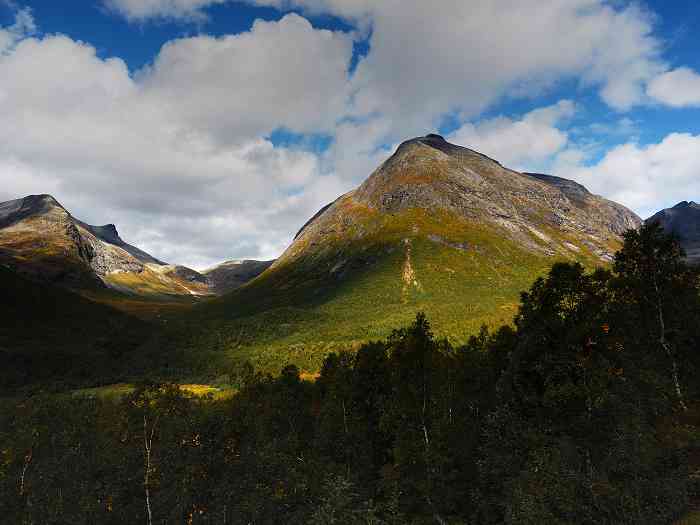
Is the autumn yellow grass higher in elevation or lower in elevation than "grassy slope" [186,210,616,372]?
lower

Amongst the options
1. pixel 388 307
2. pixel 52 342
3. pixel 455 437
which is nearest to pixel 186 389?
pixel 455 437

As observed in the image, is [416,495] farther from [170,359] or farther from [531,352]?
[170,359]

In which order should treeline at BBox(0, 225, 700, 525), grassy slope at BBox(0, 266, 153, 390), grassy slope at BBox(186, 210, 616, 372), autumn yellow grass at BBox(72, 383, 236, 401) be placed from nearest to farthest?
treeline at BBox(0, 225, 700, 525), autumn yellow grass at BBox(72, 383, 236, 401), grassy slope at BBox(0, 266, 153, 390), grassy slope at BBox(186, 210, 616, 372)

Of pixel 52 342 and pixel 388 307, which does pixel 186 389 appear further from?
pixel 52 342

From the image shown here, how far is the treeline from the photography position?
22.7 m

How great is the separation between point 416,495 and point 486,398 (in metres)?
12.6

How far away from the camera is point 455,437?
38.2m

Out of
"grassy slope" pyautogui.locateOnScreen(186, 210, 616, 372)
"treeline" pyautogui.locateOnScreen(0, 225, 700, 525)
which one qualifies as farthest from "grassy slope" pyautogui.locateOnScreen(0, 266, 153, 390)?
"treeline" pyautogui.locateOnScreen(0, 225, 700, 525)

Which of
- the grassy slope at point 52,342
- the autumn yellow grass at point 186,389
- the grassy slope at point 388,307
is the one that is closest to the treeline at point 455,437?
the autumn yellow grass at point 186,389

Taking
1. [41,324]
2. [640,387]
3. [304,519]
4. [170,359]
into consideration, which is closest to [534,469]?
[640,387]

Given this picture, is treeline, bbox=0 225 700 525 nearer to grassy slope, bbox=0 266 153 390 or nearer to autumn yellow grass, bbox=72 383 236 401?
autumn yellow grass, bbox=72 383 236 401

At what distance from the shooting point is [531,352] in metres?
26.4

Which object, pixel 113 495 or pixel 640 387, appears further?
pixel 113 495

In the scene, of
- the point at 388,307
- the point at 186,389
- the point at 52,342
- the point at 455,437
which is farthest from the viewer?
the point at 52,342
